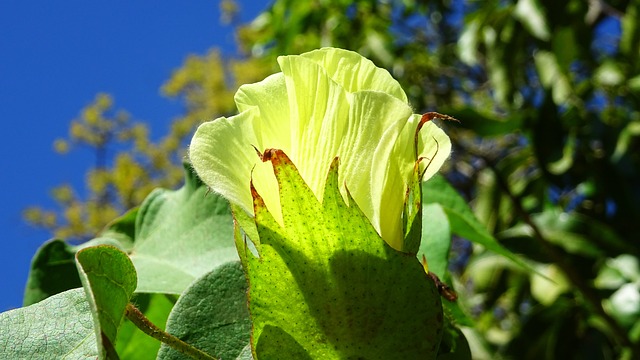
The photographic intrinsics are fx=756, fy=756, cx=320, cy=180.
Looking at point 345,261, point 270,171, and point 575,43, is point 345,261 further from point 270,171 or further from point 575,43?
point 575,43

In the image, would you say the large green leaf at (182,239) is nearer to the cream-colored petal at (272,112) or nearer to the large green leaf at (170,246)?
the large green leaf at (170,246)

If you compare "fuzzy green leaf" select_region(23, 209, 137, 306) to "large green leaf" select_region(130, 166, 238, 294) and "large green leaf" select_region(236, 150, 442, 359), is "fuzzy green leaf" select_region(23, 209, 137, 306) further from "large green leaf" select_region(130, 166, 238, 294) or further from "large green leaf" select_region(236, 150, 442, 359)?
"large green leaf" select_region(236, 150, 442, 359)

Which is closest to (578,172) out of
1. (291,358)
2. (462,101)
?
(291,358)

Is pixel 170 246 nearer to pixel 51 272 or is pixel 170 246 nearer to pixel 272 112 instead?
pixel 51 272

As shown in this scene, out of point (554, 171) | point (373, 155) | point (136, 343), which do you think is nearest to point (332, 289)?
point (373, 155)

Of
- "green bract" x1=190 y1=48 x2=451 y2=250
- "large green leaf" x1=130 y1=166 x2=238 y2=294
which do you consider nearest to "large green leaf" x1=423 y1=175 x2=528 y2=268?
"large green leaf" x1=130 y1=166 x2=238 y2=294
